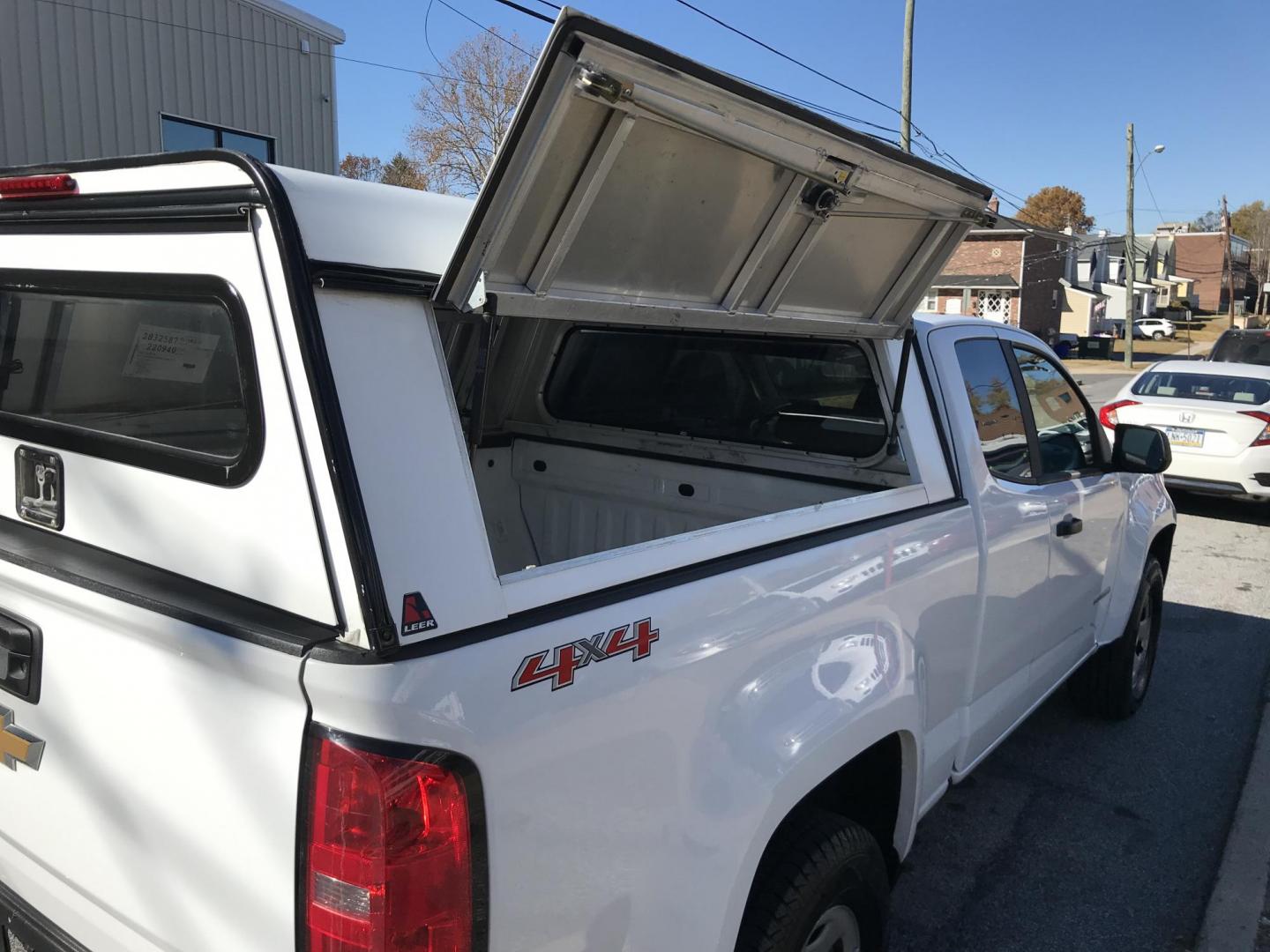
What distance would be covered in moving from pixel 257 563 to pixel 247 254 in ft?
1.61

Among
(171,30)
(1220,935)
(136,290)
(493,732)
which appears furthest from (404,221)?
(171,30)

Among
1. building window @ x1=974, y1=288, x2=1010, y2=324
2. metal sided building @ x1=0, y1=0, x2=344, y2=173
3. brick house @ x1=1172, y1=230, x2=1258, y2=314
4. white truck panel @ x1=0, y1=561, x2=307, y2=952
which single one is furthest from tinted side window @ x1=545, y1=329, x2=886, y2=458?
brick house @ x1=1172, y1=230, x2=1258, y2=314

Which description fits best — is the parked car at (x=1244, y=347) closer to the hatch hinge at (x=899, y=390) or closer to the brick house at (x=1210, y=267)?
the hatch hinge at (x=899, y=390)

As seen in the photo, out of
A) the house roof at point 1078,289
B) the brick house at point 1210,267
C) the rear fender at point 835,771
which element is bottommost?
the rear fender at point 835,771

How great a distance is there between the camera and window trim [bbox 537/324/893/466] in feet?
9.36

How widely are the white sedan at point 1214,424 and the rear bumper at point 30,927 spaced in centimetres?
927

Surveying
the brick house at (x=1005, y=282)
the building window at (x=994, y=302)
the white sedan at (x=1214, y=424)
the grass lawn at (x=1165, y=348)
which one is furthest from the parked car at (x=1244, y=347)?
the building window at (x=994, y=302)

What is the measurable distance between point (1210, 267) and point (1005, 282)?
55160mm

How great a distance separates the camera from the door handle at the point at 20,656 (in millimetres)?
1752

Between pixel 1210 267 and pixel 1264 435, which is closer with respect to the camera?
pixel 1264 435

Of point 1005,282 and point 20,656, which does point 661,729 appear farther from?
point 1005,282

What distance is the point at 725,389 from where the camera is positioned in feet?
10.9

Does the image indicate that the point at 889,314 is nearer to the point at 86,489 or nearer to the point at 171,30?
the point at 86,489

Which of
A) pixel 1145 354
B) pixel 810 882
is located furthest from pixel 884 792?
pixel 1145 354
